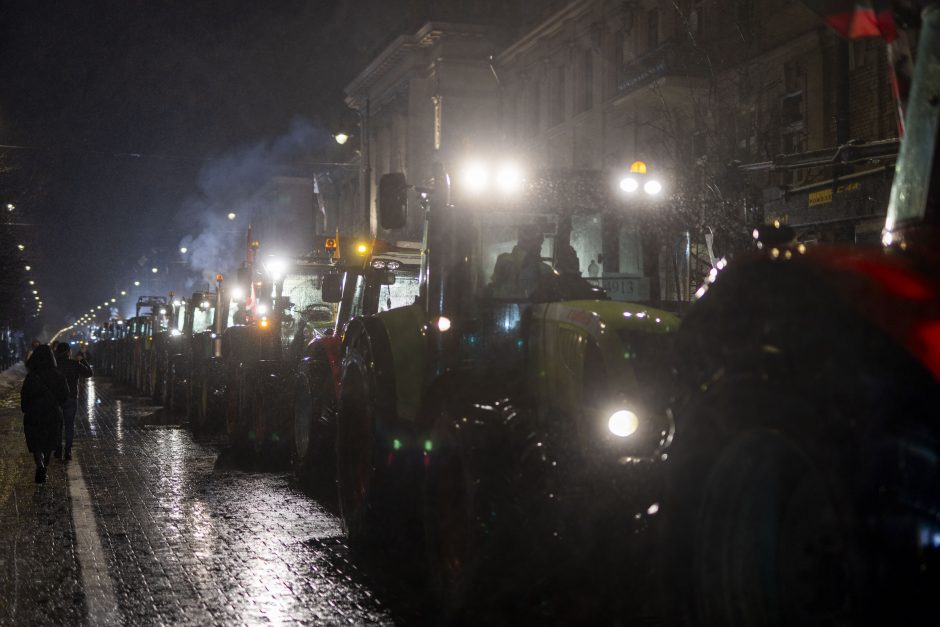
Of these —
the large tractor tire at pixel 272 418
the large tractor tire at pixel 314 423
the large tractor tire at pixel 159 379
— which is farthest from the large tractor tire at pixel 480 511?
the large tractor tire at pixel 159 379

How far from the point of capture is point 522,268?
693 cm

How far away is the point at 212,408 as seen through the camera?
67.5 ft

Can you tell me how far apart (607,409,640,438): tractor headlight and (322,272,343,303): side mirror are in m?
7.45

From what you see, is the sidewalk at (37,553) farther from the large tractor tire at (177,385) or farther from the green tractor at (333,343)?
the large tractor tire at (177,385)

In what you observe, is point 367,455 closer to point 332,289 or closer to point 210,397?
point 332,289

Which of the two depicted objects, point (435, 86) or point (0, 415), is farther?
point (435, 86)

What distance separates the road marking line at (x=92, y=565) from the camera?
22.0 ft

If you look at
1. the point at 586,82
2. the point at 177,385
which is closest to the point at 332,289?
the point at 177,385

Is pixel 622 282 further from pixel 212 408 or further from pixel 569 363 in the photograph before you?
pixel 212 408

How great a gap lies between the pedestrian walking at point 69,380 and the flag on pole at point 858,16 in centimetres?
1280

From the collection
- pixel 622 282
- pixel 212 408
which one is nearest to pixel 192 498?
pixel 622 282

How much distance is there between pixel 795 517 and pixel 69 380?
15848 millimetres

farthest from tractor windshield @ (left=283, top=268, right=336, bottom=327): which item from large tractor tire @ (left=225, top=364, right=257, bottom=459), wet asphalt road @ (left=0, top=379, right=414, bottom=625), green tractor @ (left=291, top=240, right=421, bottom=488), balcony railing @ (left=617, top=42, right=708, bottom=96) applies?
balcony railing @ (left=617, top=42, right=708, bottom=96)

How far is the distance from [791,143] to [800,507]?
22.5 meters
